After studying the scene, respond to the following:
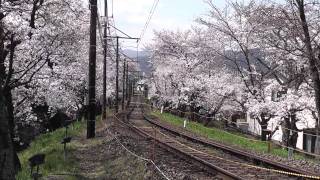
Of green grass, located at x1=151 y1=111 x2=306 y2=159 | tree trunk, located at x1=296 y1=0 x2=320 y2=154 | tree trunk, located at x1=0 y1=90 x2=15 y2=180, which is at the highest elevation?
tree trunk, located at x1=296 y1=0 x2=320 y2=154

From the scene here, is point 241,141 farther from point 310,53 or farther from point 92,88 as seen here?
point 92,88

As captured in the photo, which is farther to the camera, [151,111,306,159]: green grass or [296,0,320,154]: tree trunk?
[151,111,306,159]: green grass

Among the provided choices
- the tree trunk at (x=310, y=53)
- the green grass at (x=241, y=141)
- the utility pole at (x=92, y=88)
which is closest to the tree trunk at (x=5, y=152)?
the green grass at (x=241, y=141)

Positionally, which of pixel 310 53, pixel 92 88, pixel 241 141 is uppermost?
pixel 310 53

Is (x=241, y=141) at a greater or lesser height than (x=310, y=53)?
lesser

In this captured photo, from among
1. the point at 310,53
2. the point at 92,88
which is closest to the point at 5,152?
the point at 310,53

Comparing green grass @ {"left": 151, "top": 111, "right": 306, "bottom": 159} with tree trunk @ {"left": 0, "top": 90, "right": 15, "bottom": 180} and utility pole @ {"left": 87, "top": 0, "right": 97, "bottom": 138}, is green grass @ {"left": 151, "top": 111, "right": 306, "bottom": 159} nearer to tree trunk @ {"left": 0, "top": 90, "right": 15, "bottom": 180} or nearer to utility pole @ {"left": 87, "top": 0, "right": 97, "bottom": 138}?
utility pole @ {"left": 87, "top": 0, "right": 97, "bottom": 138}

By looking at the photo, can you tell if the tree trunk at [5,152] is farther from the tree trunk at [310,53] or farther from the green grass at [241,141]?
the tree trunk at [310,53]

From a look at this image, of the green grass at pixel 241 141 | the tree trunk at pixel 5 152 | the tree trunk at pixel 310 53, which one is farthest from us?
the green grass at pixel 241 141

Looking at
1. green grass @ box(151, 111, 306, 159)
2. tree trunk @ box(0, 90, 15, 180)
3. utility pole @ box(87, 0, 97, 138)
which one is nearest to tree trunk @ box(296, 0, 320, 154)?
green grass @ box(151, 111, 306, 159)

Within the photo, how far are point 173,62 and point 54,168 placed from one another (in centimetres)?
4274

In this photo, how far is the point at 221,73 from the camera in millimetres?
47781

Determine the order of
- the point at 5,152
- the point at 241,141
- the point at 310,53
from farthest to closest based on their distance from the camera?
1. the point at 241,141
2. the point at 310,53
3. the point at 5,152

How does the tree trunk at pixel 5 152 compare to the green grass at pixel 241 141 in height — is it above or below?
above
